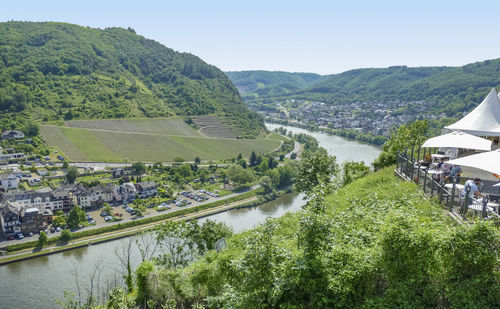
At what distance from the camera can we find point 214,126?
7688 centimetres

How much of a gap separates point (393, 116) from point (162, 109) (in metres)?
63.9

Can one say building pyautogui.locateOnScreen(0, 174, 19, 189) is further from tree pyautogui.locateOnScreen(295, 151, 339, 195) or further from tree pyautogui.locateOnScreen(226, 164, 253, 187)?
tree pyautogui.locateOnScreen(295, 151, 339, 195)

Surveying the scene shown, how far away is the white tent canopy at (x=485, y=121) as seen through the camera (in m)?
11.4

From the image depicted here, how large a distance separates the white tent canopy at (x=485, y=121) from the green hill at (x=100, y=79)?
61150mm

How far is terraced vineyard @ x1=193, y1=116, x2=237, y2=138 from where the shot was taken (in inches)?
2847

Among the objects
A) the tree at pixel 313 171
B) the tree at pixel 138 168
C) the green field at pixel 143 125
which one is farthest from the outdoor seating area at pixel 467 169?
the green field at pixel 143 125

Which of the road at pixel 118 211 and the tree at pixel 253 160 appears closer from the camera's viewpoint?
the road at pixel 118 211

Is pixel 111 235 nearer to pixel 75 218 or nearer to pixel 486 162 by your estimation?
pixel 75 218

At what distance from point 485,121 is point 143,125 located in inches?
2494

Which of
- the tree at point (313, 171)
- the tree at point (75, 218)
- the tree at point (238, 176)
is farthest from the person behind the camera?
the tree at point (238, 176)

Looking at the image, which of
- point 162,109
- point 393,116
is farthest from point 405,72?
point 162,109

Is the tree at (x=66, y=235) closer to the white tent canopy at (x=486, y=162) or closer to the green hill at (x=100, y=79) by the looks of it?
the white tent canopy at (x=486, y=162)

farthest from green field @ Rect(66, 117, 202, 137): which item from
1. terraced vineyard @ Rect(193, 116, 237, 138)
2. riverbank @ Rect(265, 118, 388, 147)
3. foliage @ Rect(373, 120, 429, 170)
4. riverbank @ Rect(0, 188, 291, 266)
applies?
foliage @ Rect(373, 120, 429, 170)

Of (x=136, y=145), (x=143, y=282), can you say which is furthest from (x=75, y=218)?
(x=136, y=145)
